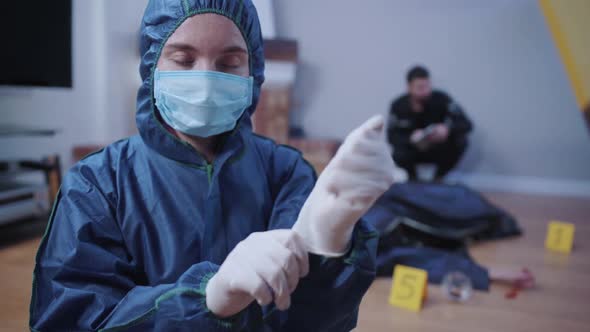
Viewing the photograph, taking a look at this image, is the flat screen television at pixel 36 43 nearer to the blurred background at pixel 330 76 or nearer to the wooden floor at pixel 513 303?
the blurred background at pixel 330 76

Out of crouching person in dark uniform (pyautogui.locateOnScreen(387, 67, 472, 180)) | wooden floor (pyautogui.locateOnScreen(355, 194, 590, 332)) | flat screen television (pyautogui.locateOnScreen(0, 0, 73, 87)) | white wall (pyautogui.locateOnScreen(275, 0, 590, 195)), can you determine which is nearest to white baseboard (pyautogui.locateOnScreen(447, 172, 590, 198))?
white wall (pyautogui.locateOnScreen(275, 0, 590, 195))

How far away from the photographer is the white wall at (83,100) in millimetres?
1389

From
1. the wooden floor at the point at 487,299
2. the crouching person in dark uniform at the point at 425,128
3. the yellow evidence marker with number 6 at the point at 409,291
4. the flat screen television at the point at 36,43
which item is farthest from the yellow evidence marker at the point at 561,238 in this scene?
the flat screen television at the point at 36,43

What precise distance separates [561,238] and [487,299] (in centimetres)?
72

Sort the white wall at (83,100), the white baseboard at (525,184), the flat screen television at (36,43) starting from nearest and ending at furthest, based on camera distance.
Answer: the white wall at (83,100)
the flat screen television at (36,43)
the white baseboard at (525,184)

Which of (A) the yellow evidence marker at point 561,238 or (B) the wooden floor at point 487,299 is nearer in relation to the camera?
(B) the wooden floor at point 487,299

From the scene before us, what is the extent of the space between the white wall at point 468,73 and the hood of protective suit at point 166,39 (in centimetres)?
21

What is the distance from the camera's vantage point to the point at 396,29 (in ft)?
4.48

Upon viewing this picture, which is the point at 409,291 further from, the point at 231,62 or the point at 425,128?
the point at 425,128

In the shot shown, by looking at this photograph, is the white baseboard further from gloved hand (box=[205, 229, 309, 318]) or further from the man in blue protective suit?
gloved hand (box=[205, 229, 309, 318])

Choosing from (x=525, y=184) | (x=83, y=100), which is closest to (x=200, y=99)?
(x=83, y=100)

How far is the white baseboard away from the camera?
2.90 m

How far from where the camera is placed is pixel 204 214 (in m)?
0.60

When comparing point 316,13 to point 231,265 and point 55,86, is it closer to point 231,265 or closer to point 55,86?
point 231,265
